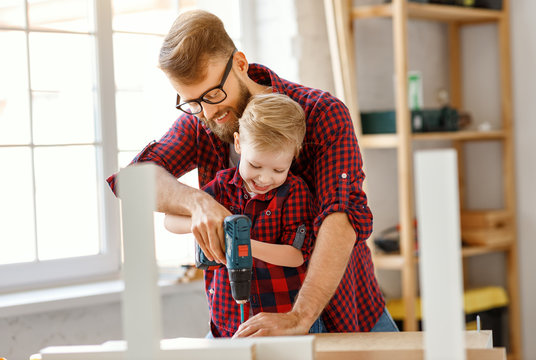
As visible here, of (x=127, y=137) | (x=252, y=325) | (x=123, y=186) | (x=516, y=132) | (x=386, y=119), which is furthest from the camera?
(x=516, y=132)

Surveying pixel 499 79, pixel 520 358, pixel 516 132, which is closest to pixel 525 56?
pixel 499 79

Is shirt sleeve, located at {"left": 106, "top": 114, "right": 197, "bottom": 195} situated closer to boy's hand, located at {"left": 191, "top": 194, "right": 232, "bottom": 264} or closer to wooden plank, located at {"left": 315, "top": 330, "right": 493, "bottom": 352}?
boy's hand, located at {"left": 191, "top": 194, "right": 232, "bottom": 264}

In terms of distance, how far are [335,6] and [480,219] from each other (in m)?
1.41

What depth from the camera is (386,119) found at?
318 centimetres

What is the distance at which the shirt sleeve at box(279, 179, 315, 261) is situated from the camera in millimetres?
1556

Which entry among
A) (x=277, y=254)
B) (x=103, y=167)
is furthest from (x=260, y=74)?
(x=103, y=167)

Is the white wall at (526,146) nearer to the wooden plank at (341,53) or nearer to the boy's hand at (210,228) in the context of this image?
the wooden plank at (341,53)

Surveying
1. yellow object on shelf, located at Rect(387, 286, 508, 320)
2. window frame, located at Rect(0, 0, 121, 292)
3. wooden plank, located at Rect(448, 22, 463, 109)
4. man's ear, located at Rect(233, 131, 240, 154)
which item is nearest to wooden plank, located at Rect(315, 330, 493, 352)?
man's ear, located at Rect(233, 131, 240, 154)

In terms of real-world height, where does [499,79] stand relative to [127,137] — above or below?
above

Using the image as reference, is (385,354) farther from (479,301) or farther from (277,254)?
(479,301)

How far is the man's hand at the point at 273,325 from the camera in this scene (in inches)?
49.0

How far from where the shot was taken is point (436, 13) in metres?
3.34

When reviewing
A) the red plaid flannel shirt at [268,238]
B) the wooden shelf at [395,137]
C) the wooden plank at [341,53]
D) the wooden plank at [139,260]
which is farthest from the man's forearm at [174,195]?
the wooden shelf at [395,137]

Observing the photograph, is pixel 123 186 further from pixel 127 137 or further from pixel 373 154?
pixel 373 154
